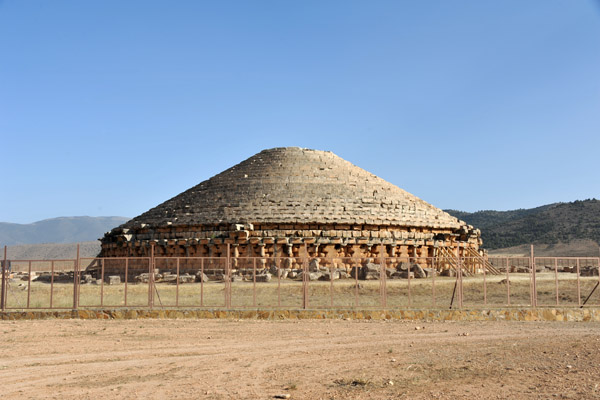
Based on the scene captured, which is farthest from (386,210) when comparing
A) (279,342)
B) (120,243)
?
(279,342)

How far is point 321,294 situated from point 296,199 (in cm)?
1312

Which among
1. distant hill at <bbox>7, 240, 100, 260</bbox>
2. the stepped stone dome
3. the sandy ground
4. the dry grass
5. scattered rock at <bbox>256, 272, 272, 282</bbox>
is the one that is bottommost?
the sandy ground

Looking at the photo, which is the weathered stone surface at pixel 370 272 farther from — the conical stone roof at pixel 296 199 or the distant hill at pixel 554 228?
the distant hill at pixel 554 228

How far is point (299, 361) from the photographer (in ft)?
38.3

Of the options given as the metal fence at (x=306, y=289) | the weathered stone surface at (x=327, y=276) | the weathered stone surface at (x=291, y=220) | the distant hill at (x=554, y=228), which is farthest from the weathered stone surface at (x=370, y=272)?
the distant hill at (x=554, y=228)

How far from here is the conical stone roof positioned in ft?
117

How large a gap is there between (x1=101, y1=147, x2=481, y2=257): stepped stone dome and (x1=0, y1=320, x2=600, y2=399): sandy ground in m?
17.0

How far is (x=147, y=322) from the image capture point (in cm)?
1831

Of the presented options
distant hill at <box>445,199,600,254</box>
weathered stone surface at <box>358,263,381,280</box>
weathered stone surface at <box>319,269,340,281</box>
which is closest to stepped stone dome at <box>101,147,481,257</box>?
weathered stone surface at <box>319,269,340,281</box>

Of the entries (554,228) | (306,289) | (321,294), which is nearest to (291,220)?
(321,294)

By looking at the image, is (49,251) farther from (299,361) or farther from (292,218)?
(299,361)

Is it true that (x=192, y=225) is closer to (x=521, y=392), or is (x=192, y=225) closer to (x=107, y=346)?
(x=107, y=346)

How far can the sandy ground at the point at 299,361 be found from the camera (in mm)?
9156

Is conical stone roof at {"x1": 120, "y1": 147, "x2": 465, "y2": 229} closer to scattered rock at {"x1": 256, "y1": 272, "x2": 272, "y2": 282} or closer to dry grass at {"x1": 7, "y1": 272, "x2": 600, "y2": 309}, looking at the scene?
scattered rock at {"x1": 256, "y1": 272, "x2": 272, "y2": 282}
